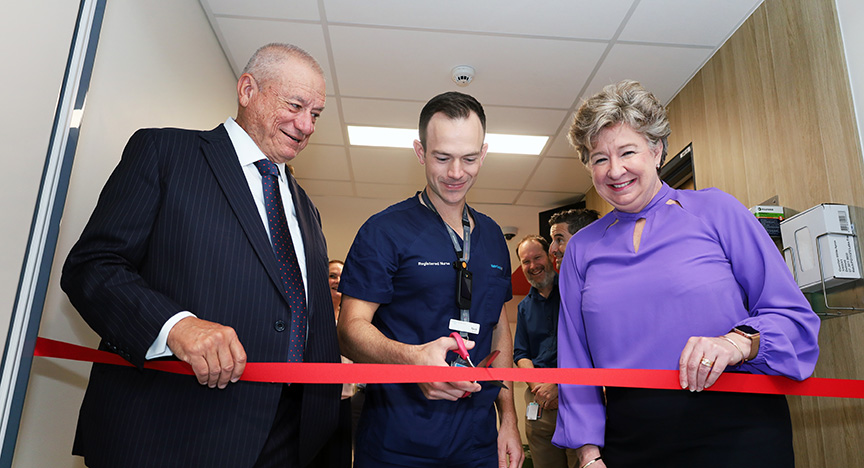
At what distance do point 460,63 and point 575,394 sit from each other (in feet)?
9.09

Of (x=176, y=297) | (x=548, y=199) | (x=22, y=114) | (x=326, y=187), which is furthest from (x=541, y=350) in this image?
(x=326, y=187)

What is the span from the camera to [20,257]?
1.67 metres

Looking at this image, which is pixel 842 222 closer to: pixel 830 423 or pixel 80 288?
pixel 830 423

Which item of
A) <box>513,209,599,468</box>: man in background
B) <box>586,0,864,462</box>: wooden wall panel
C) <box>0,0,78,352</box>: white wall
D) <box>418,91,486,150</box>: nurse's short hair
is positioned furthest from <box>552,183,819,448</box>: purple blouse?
<box>513,209,599,468</box>: man in background

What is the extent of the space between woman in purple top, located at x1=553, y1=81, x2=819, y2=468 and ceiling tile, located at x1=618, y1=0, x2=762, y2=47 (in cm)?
187

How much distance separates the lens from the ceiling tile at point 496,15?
331cm

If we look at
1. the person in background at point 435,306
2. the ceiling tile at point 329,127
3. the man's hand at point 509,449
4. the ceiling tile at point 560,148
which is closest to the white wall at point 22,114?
the person in background at point 435,306

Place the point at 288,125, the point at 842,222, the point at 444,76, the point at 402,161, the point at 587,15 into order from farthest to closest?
the point at 402,161, the point at 444,76, the point at 587,15, the point at 842,222, the point at 288,125

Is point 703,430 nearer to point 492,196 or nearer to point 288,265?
point 288,265

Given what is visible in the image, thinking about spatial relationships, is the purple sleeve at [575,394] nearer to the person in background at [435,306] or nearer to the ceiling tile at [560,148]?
the person in background at [435,306]

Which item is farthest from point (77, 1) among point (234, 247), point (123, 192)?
point (234, 247)

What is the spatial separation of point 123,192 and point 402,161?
433cm

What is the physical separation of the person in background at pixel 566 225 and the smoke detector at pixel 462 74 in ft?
4.15

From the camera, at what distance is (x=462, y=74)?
157 inches
